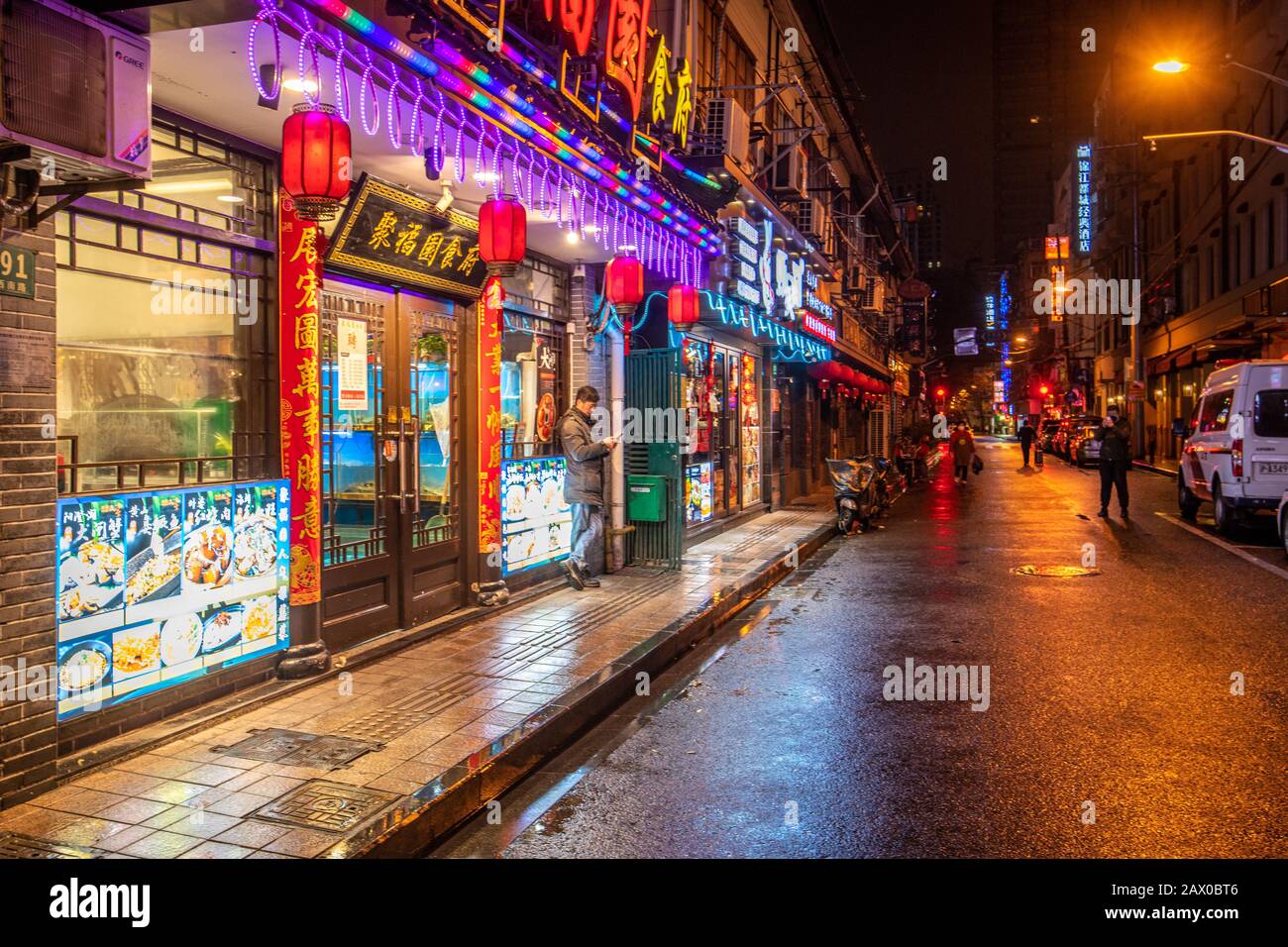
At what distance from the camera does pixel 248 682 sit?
6.46m

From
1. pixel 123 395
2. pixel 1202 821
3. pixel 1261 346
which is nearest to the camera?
pixel 1202 821

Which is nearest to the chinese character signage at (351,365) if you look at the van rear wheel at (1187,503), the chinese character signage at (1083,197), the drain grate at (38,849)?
the drain grate at (38,849)

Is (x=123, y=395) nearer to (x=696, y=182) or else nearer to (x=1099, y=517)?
(x=696, y=182)

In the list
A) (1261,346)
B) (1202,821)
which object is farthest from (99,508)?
(1261,346)

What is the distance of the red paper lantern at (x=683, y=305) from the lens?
12031mm

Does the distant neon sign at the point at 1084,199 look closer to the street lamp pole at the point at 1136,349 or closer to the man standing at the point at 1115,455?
the street lamp pole at the point at 1136,349

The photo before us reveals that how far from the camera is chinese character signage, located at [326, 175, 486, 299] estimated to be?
7336mm

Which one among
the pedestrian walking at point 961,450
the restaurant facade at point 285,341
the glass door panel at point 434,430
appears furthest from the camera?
the pedestrian walking at point 961,450

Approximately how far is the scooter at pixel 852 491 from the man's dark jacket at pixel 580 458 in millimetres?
7720

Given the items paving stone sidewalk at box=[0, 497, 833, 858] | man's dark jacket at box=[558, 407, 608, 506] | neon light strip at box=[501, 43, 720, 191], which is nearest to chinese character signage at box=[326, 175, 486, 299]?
neon light strip at box=[501, 43, 720, 191]

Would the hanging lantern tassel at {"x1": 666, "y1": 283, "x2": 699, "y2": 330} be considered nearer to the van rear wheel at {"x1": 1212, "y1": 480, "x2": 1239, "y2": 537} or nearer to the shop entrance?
the shop entrance

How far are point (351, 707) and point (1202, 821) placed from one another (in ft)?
15.5

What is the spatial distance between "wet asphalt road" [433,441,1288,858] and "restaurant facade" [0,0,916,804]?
2.33 metres

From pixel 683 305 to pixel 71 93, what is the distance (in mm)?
8215
